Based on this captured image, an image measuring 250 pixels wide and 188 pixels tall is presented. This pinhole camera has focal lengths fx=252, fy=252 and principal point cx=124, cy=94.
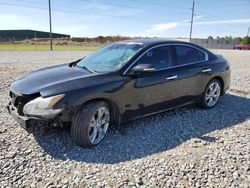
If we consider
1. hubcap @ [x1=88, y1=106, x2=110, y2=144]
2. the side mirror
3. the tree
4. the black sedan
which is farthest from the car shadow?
the tree

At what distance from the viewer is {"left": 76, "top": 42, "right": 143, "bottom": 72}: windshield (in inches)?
164

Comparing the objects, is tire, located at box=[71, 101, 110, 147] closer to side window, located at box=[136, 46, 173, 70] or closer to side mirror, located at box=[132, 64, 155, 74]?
side mirror, located at box=[132, 64, 155, 74]

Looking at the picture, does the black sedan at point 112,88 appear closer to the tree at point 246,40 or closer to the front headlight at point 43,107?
the front headlight at point 43,107

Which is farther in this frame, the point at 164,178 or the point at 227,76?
the point at 227,76

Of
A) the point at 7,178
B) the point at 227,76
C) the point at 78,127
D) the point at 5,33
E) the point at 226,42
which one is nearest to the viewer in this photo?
the point at 7,178

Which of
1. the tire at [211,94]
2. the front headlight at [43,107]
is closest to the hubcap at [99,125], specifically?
the front headlight at [43,107]

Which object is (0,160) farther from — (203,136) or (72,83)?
(203,136)

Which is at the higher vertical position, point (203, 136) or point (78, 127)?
point (78, 127)

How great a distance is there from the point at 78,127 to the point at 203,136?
2.12 meters

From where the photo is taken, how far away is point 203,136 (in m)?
4.23

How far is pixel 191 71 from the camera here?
5020mm

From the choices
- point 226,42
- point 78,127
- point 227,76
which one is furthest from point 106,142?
point 226,42

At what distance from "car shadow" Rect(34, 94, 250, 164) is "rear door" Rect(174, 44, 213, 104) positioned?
1.52 feet

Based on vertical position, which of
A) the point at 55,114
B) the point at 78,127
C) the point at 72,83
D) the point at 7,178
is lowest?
the point at 7,178
